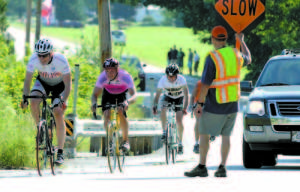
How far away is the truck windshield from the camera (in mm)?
16266

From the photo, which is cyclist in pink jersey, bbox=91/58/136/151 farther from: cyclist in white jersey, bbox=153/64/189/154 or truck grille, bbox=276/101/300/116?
cyclist in white jersey, bbox=153/64/189/154

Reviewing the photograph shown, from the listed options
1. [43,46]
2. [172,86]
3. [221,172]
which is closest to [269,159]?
[172,86]

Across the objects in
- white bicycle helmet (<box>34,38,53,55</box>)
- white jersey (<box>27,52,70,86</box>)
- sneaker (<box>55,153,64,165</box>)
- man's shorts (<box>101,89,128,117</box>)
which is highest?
white bicycle helmet (<box>34,38,53,55</box>)

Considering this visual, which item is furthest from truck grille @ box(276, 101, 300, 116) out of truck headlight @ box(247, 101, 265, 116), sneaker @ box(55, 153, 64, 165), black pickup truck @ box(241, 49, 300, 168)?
sneaker @ box(55, 153, 64, 165)

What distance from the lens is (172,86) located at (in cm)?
1814

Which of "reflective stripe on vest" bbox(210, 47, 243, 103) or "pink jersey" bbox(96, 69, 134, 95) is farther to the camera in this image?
"pink jersey" bbox(96, 69, 134, 95)

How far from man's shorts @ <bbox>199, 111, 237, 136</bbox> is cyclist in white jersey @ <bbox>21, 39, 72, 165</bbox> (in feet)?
7.25

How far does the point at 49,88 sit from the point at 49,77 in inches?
8.1

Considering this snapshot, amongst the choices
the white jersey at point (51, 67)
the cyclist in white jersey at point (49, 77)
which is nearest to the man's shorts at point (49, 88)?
the cyclist in white jersey at point (49, 77)

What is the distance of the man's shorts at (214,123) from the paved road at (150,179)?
61 centimetres

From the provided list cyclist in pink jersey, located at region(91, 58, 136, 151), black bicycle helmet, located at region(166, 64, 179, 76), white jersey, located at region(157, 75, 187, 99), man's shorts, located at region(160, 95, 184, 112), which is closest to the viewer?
cyclist in pink jersey, located at region(91, 58, 136, 151)

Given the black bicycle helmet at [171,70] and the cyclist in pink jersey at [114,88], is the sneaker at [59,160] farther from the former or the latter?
the black bicycle helmet at [171,70]

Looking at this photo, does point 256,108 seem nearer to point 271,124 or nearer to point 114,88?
point 271,124

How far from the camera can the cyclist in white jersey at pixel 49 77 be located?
1409cm
